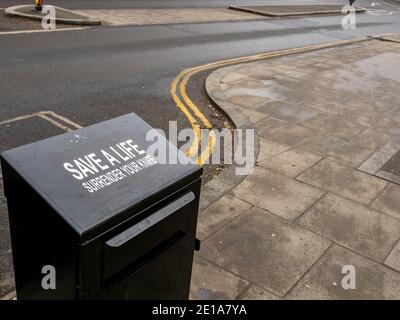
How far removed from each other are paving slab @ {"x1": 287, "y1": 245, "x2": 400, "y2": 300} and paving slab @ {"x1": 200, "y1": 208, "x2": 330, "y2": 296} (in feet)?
0.30

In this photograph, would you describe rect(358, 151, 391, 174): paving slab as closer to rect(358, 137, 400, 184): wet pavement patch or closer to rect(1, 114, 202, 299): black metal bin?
rect(358, 137, 400, 184): wet pavement patch

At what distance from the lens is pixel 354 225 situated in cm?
466

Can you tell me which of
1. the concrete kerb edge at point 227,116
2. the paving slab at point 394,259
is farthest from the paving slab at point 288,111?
the paving slab at point 394,259

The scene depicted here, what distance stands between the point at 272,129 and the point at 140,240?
5.14 m

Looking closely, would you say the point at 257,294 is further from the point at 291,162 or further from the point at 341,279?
the point at 291,162

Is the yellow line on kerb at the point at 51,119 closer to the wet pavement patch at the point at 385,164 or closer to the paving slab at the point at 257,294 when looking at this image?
the paving slab at the point at 257,294

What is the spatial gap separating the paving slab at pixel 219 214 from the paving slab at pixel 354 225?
677 mm

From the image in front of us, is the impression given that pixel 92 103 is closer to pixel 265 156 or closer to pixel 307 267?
pixel 265 156

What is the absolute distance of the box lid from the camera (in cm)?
204

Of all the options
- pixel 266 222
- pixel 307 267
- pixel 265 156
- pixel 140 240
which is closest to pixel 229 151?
pixel 265 156
